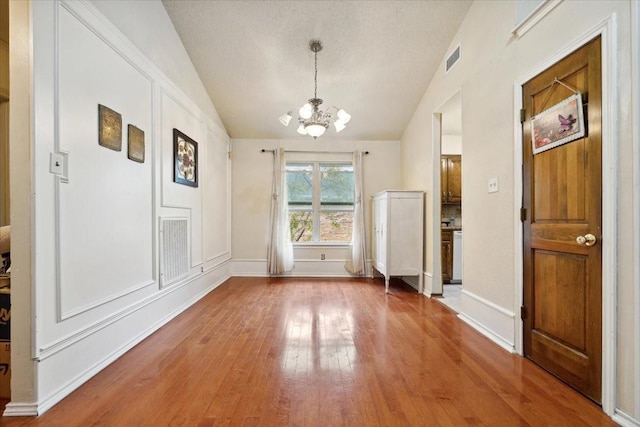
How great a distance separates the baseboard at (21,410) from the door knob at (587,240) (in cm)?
319

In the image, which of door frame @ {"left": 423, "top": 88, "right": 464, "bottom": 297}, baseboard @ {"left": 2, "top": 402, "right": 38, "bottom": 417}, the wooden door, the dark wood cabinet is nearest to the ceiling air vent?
door frame @ {"left": 423, "top": 88, "right": 464, "bottom": 297}

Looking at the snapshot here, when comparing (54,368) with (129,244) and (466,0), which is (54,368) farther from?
(466,0)

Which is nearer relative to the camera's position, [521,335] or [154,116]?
[521,335]

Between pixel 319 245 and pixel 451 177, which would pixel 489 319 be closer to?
pixel 451 177

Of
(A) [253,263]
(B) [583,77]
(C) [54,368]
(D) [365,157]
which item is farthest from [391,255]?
(C) [54,368]

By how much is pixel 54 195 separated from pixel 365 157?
448 centimetres

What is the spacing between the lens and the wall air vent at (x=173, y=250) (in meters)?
2.96

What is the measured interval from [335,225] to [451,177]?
220cm

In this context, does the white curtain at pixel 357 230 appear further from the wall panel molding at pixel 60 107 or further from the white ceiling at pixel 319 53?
the wall panel molding at pixel 60 107

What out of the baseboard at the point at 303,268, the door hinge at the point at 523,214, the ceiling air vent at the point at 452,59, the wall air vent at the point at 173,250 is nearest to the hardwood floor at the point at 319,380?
the wall air vent at the point at 173,250

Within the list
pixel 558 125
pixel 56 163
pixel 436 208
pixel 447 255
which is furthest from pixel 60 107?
pixel 447 255

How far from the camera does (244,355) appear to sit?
2.29 metres

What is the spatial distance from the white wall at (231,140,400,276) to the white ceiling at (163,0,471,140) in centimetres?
68

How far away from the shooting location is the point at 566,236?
1907 millimetres
